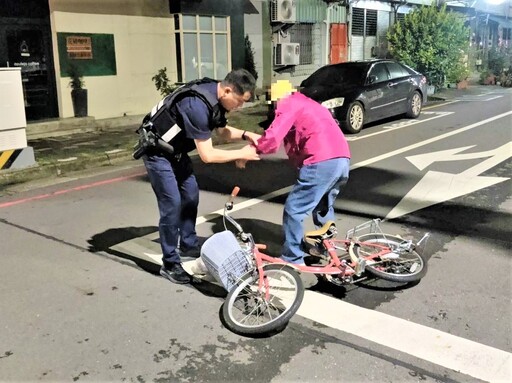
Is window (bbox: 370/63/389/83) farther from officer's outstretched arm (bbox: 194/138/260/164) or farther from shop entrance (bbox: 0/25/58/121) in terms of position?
officer's outstretched arm (bbox: 194/138/260/164)

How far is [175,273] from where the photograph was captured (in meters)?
4.38

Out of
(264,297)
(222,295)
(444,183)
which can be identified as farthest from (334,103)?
(264,297)

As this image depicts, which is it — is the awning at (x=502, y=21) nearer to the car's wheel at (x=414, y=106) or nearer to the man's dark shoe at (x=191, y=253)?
the car's wheel at (x=414, y=106)

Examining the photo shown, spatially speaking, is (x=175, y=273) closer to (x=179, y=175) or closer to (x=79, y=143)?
(x=179, y=175)

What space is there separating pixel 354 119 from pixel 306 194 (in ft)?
25.2

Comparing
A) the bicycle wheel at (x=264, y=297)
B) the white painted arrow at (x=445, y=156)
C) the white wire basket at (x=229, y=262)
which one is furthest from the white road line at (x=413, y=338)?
the white painted arrow at (x=445, y=156)

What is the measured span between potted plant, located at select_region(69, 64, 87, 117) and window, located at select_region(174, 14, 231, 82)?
3.10 meters

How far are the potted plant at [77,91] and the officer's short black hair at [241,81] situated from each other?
9447mm

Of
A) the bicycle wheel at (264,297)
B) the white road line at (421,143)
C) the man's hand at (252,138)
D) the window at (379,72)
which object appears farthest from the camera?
the window at (379,72)

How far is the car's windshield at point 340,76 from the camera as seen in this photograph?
12.2m

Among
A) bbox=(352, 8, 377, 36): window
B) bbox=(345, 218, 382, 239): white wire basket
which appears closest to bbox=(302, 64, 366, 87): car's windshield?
bbox=(345, 218, 382, 239): white wire basket

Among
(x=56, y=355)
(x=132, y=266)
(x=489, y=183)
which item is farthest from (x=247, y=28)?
(x=56, y=355)

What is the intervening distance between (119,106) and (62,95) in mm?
1632

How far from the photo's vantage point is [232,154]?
3.93 metres
